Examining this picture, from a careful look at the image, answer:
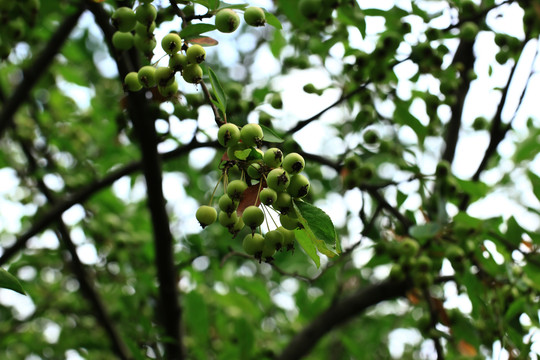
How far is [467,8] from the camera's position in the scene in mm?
2410

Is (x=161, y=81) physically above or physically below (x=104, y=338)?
above

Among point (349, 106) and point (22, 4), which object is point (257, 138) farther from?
point (349, 106)

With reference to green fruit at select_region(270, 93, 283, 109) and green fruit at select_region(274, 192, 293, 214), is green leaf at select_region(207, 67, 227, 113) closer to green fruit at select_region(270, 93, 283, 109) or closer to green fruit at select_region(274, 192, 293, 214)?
green fruit at select_region(274, 192, 293, 214)

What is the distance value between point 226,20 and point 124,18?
0.98 ft

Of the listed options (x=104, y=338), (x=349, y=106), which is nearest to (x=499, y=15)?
(x=349, y=106)

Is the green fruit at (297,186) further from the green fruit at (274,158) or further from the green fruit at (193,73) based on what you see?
the green fruit at (193,73)

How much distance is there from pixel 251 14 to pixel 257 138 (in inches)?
17.8

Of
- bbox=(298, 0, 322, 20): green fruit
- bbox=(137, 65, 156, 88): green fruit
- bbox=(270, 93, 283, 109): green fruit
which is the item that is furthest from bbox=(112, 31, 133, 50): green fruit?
bbox=(270, 93, 283, 109): green fruit

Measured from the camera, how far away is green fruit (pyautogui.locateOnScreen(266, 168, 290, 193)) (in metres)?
1.14

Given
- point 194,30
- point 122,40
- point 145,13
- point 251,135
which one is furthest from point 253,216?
point 122,40

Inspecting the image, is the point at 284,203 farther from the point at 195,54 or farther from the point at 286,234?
the point at 195,54

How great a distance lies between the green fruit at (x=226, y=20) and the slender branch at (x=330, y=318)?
2.16m

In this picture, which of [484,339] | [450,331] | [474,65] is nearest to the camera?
[484,339]

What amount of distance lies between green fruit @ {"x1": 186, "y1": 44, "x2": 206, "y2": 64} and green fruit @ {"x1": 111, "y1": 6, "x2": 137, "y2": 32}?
28 centimetres
